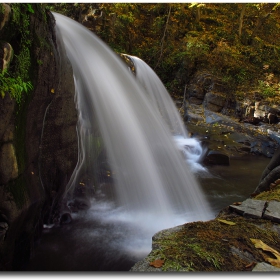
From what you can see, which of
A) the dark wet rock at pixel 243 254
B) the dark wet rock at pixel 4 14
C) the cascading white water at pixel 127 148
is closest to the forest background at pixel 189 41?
the cascading white water at pixel 127 148

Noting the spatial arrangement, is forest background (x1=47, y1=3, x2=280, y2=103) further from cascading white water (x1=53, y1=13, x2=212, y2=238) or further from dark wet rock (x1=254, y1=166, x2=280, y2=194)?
dark wet rock (x1=254, y1=166, x2=280, y2=194)

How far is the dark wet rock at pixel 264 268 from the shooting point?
1.49 metres

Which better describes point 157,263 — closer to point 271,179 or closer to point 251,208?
point 251,208

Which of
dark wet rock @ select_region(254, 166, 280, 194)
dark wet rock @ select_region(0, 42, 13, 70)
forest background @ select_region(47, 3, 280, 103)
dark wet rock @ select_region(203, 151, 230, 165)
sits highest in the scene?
forest background @ select_region(47, 3, 280, 103)

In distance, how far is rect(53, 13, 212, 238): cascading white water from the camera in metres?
3.86

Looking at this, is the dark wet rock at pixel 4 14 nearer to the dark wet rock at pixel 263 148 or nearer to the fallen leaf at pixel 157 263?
the fallen leaf at pixel 157 263

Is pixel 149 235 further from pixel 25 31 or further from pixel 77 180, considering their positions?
pixel 25 31

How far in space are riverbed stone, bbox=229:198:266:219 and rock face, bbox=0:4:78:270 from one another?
207cm

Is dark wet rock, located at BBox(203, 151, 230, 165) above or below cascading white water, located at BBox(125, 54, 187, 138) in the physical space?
below

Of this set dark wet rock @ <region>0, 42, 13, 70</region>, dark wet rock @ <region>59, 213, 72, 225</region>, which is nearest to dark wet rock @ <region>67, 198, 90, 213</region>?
dark wet rock @ <region>59, 213, 72, 225</region>

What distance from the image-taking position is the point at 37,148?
298 cm

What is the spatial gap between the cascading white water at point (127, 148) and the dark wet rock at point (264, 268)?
1.93 meters

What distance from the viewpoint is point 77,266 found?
8.87 ft

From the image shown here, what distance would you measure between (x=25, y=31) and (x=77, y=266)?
2525 mm
